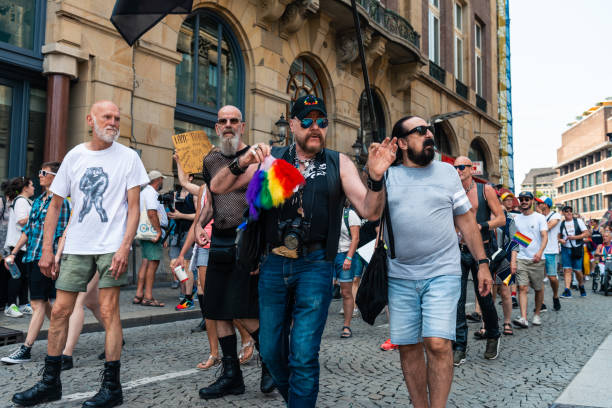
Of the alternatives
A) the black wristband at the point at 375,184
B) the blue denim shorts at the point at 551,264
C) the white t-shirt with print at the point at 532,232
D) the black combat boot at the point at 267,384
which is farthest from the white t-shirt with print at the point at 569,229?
the black wristband at the point at 375,184

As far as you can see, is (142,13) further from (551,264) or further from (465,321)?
(551,264)

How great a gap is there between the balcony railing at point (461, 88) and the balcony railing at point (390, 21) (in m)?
5.85

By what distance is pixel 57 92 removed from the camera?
9.78 m

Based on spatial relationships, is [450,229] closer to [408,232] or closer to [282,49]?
[408,232]

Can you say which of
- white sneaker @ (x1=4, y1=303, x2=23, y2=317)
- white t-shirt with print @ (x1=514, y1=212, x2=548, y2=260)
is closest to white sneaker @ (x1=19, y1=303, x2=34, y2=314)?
white sneaker @ (x1=4, y1=303, x2=23, y2=317)

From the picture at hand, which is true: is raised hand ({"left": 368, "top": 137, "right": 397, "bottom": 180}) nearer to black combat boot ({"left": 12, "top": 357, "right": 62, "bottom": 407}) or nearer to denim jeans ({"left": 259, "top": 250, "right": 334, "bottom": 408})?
denim jeans ({"left": 259, "top": 250, "right": 334, "bottom": 408})

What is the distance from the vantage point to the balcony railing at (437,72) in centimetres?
2310

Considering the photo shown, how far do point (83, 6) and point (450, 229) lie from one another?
9.14m

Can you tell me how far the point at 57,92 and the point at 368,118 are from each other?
38.5 feet

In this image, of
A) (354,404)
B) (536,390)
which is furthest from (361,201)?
(536,390)

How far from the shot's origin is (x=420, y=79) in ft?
71.3

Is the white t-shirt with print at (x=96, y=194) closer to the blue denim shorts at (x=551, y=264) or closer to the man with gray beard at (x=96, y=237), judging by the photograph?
the man with gray beard at (x=96, y=237)

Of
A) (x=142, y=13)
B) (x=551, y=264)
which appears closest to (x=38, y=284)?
(x=142, y=13)

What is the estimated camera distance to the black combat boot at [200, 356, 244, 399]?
152 inches
